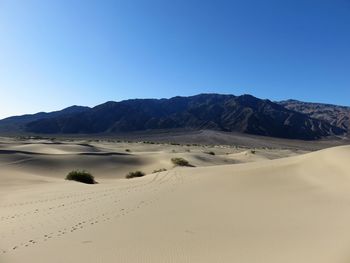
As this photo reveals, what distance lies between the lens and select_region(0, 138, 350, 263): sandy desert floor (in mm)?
6625

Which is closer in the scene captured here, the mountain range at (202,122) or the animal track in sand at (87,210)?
the animal track in sand at (87,210)

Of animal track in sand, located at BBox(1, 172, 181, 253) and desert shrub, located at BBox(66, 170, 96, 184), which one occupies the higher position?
animal track in sand, located at BBox(1, 172, 181, 253)

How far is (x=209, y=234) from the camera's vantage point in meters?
7.79

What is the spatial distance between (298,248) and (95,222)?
4.14 metres

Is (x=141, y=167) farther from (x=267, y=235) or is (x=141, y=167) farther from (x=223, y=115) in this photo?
(x=223, y=115)

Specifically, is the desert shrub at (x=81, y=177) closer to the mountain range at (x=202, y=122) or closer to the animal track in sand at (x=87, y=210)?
the animal track in sand at (x=87, y=210)

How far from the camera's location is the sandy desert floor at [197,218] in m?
6.62

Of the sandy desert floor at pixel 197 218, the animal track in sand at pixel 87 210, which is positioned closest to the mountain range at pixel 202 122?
the sandy desert floor at pixel 197 218

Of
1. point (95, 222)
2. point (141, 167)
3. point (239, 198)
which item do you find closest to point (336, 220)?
point (239, 198)

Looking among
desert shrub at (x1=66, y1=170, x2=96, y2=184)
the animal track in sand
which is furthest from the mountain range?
the animal track in sand

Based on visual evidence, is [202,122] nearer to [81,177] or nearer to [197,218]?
[81,177]

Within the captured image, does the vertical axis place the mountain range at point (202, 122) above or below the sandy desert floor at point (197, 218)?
above

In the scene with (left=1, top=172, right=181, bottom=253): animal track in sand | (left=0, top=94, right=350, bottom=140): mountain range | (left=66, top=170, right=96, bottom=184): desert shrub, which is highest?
(left=0, top=94, right=350, bottom=140): mountain range

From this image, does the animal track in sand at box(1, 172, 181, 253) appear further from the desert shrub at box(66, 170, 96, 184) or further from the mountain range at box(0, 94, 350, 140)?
the mountain range at box(0, 94, 350, 140)
